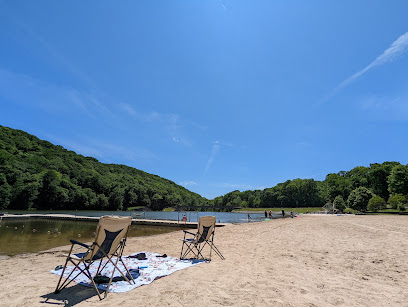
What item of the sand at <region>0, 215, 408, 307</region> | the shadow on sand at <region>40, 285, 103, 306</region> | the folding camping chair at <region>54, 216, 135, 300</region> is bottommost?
the shadow on sand at <region>40, 285, 103, 306</region>

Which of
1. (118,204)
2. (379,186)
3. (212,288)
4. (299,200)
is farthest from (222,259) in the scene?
(299,200)

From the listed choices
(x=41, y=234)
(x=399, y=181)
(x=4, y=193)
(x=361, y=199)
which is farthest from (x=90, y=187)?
(x=399, y=181)

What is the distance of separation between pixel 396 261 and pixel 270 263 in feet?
10.7

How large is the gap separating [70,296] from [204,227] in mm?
3744

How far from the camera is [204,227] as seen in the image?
6508 millimetres

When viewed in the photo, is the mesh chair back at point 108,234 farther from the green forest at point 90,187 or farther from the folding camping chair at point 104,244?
the green forest at point 90,187

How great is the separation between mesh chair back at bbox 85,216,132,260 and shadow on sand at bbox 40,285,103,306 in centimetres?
54

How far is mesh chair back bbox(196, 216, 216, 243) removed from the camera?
630 cm

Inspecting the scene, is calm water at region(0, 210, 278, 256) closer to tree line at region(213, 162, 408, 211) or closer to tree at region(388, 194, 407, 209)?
tree at region(388, 194, 407, 209)

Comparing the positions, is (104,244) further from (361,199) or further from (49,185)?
(49,185)

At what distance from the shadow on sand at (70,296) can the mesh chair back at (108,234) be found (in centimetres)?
54

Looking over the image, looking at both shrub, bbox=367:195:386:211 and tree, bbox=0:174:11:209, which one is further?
tree, bbox=0:174:11:209

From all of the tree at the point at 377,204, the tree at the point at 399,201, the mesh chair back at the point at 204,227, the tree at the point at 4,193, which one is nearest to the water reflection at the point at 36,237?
the mesh chair back at the point at 204,227

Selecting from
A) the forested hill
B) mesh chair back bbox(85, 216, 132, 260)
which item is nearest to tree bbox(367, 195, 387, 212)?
mesh chair back bbox(85, 216, 132, 260)
